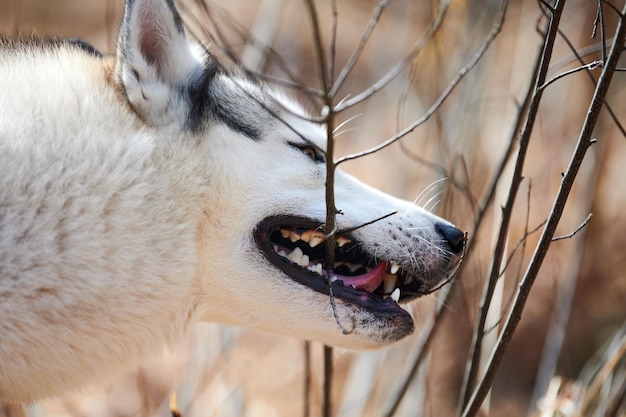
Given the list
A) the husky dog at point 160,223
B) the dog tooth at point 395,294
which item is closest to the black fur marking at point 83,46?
the husky dog at point 160,223

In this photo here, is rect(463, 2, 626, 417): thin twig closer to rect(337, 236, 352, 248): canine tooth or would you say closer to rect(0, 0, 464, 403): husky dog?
rect(0, 0, 464, 403): husky dog

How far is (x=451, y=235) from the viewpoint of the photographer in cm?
249

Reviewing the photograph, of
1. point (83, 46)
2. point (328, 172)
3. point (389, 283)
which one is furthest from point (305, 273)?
point (83, 46)

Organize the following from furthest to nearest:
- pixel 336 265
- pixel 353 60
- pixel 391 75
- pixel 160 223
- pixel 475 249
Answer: pixel 475 249
pixel 336 265
pixel 160 223
pixel 391 75
pixel 353 60

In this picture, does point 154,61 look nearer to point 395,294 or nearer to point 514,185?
point 395,294

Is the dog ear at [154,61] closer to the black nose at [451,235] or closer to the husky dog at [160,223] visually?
the husky dog at [160,223]

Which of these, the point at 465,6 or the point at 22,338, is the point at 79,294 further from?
the point at 465,6

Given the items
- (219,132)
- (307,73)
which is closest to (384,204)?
(219,132)

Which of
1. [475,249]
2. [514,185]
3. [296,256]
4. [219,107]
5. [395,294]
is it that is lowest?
[475,249]

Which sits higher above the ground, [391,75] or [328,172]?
[391,75]

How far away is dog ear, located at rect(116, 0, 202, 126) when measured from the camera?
223 centimetres

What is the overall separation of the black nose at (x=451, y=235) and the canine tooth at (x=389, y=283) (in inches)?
8.9

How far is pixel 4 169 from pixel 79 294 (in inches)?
16.3

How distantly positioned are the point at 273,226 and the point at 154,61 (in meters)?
0.68
